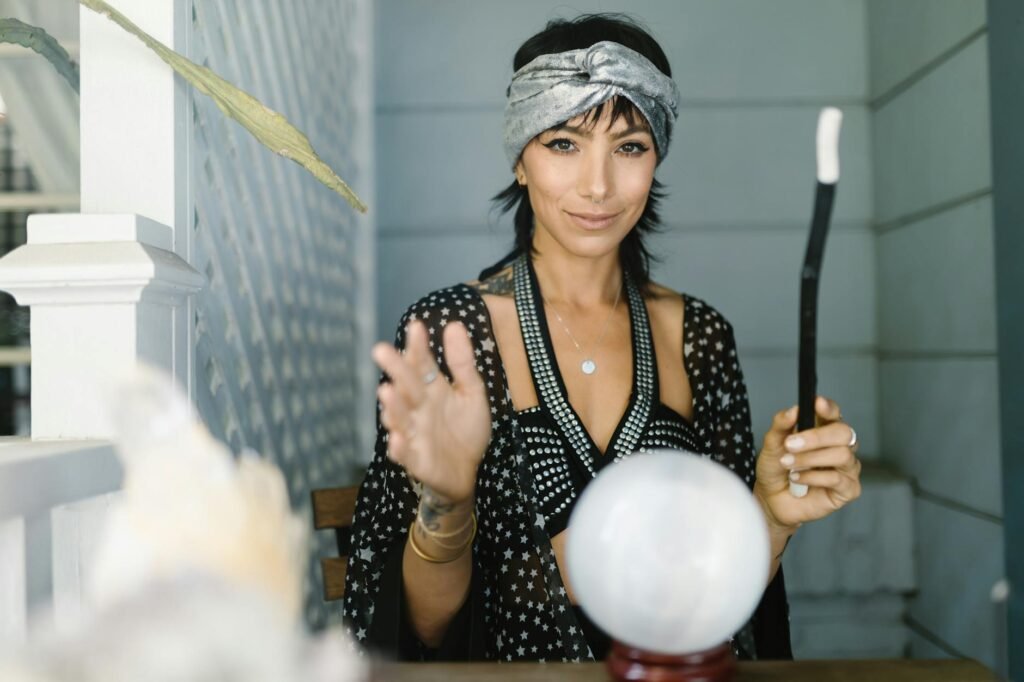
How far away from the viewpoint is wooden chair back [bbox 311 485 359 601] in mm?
1272

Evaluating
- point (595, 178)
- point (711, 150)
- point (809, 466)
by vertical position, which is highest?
point (711, 150)

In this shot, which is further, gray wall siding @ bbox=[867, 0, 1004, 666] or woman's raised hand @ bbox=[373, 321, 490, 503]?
gray wall siding @ bbox=[867, 0, 1004, 666]

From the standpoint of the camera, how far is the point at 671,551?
0.46 meters

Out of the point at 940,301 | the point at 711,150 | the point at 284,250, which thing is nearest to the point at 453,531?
the point at 284,250

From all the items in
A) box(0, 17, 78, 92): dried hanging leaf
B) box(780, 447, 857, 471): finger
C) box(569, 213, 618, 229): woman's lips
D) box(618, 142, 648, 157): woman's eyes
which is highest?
Result: box(0, 17, 78, 92): dried hanging leaf

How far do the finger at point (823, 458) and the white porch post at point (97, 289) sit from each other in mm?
598

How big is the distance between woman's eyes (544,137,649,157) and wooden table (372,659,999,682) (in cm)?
67

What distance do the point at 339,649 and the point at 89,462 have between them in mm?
424

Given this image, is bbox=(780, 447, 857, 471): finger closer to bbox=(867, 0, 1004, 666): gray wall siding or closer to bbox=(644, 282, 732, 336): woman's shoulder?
Result: bbox=(644, 282, 732, 336): woman's shoulder

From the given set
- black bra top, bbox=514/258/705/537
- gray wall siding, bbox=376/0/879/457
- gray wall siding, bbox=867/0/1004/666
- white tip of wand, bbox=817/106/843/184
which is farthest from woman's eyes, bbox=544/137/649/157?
gray wall siding, bbox=376/0/879/457

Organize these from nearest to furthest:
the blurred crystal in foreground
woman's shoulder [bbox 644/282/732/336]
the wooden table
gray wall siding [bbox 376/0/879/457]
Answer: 1. the blurred crystal in foreground
2. the wooden table
3. woman's shoulder [bbox 644/282/732/336]
4. gray wall siding [bbox 376/0/879/457]

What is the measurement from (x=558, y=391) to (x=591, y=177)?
0.91 ft

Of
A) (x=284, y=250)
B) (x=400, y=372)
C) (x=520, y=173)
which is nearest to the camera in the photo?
(x=400, y=372)

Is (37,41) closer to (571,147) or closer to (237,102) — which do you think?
(237,102)
